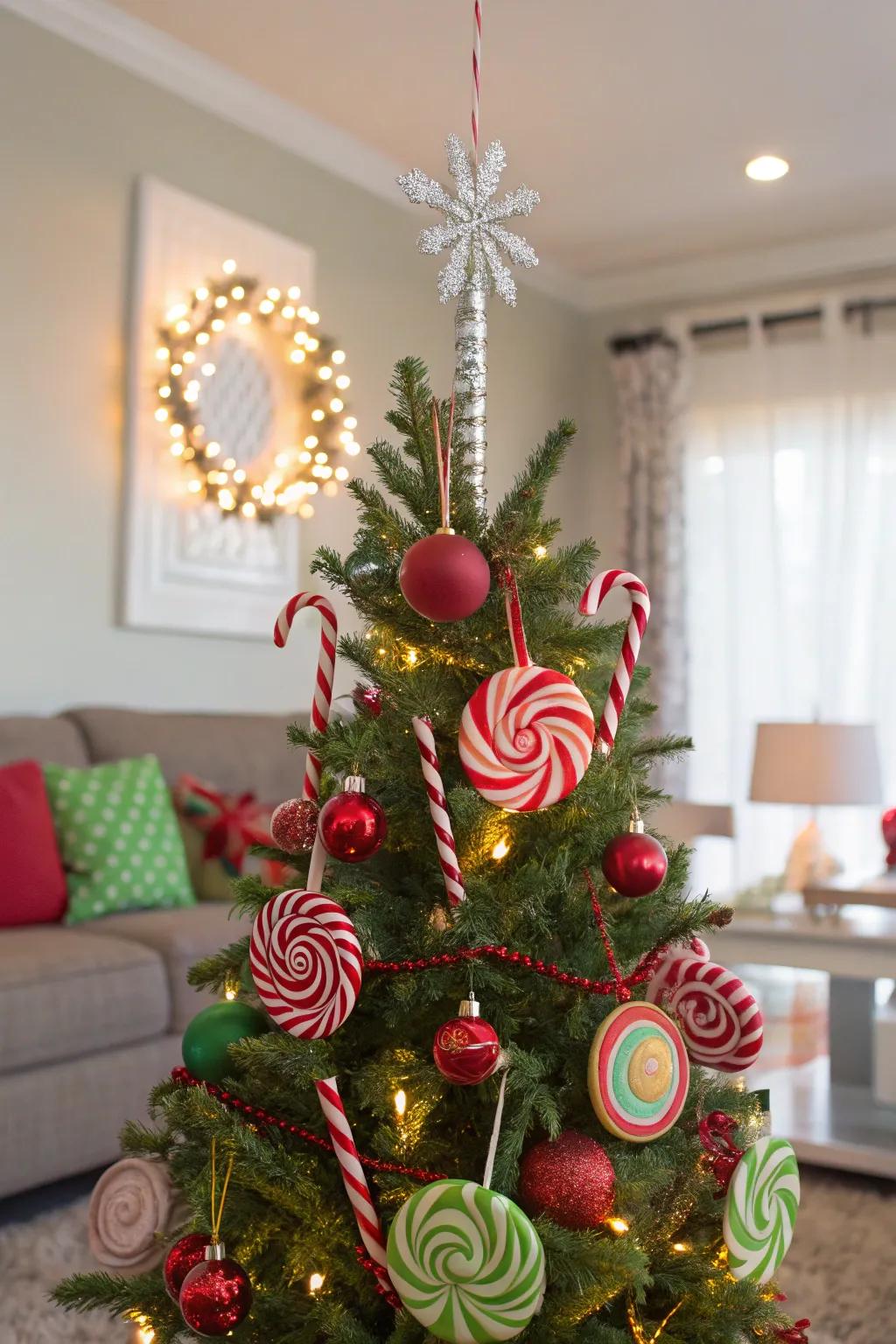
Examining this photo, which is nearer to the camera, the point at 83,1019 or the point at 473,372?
the point at 473,372

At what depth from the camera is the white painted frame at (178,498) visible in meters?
3.55

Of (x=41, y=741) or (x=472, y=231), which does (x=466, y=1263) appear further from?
(x=41, y=741)

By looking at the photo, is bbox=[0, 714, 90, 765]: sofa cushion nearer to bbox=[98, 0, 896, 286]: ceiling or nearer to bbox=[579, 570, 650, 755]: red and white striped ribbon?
bbox=[98, 0, 896, 286]: ceiling

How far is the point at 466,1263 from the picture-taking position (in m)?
1.03

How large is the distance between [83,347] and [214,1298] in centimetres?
284

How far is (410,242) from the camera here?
4.58m

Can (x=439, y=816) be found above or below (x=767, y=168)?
below

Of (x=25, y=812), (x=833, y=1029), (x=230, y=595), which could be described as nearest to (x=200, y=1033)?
(x=25, y=812)

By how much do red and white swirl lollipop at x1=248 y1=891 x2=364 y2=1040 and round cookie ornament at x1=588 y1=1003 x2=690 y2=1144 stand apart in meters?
0.23

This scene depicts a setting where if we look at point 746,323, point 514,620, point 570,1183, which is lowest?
point 570,1183

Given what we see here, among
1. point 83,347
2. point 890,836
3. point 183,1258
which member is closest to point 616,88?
point 83,347

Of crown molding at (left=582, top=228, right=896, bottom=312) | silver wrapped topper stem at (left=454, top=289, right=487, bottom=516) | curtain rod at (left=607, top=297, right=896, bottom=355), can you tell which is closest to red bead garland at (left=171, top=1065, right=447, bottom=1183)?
silver wrapped topper stem at (left=454, top=289, right=487, bottom=516)

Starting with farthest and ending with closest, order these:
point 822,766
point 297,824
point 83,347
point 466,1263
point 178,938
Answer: point 822,766 → point 83,347 → point 178,938 → point 297,824 → point 466,1263

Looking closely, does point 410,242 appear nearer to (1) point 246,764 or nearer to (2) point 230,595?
(2) point 230,595
